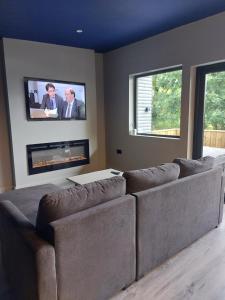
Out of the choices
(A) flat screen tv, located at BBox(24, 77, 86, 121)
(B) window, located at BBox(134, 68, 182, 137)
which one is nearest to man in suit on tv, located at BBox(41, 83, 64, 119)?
(A) flat screen tv, located at BBox(24, 77, 86, 121)

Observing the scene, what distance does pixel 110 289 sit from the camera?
171 centimetres

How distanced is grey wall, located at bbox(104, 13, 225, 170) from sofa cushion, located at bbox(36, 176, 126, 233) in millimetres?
2430

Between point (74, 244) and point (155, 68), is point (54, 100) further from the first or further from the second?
point (74, 244)

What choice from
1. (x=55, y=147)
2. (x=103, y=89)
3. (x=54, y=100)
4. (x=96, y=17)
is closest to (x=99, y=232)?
(x=96, y=17)

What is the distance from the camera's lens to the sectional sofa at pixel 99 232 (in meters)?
1.38

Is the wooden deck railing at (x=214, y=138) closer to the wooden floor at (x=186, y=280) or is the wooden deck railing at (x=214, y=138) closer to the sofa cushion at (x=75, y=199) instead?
the wooden floor at (x=186, y=280)

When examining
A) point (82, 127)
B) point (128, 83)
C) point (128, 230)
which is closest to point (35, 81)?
point (82, 127)

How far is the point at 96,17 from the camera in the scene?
322cm

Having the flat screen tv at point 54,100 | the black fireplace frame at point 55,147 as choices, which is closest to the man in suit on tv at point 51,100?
the flat screen tv at point 54,100

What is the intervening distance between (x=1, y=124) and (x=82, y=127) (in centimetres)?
159

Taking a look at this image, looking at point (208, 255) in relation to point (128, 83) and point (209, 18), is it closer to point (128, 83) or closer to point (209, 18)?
point (209, 18)

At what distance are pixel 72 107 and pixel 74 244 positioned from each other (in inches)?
145

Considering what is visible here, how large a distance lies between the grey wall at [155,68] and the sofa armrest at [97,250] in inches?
97.2

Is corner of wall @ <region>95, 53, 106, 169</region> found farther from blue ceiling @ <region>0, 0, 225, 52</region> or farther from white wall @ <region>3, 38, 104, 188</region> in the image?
blue ceiling @ <region>0, 0, 225, 52</region>
